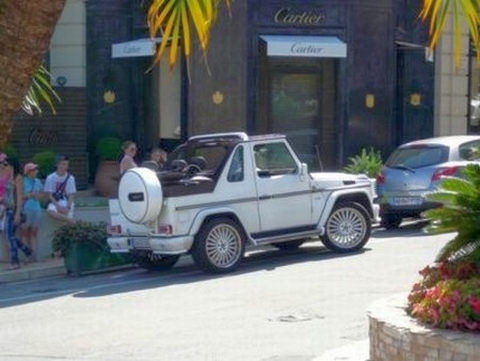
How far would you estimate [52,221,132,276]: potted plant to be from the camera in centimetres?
1884

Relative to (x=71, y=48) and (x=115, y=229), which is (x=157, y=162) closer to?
(x=115, y=229)

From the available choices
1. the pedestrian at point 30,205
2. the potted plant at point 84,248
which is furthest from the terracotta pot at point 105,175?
the potted plant at point 84,248

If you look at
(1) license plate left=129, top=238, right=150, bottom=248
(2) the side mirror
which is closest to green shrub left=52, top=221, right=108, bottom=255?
(1) license plate left=129, top=238, right=150, bottom=248

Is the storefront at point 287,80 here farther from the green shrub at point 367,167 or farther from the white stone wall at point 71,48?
the green shrub at point 367,167

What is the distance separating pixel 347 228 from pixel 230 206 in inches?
87.0

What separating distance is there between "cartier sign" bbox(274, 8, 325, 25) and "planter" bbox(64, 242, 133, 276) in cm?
1009

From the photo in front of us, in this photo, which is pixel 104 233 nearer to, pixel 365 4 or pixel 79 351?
pixel 79 351

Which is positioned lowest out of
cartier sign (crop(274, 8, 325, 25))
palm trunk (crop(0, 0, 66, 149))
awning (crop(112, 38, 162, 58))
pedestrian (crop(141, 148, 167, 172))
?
pedestrian (crop(141, 148, 167, 172))

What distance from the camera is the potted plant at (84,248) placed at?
18.8m

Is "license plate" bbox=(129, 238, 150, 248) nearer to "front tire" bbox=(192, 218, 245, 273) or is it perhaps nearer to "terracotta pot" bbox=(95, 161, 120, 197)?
"front tire" bbox=(192, 218, 245, 273)

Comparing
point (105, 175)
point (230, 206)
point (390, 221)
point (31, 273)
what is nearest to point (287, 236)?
point (230, 206)

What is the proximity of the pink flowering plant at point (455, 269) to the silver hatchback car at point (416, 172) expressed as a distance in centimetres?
1188

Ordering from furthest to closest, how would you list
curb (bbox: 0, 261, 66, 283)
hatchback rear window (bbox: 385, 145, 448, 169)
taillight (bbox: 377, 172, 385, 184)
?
1. taillight (bbox: 377, 172, 385, 184)
2. hatchback rear window (bbox: 385, 145, 448, 169)
3. curb (bbox: 0, 261, 66, 283)

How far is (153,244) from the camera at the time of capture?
17.7 m
